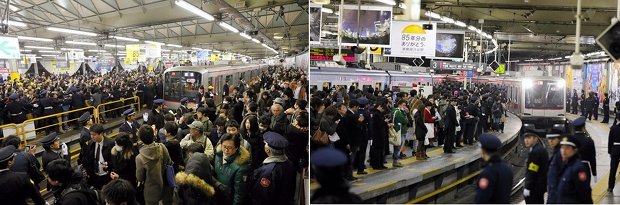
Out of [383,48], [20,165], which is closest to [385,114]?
[383,48]

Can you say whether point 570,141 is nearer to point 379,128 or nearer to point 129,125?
point 379,128

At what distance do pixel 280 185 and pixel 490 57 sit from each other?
196 cm

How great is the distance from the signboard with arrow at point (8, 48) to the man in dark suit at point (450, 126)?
31.8 ft

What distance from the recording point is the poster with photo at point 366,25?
3432 millimetres

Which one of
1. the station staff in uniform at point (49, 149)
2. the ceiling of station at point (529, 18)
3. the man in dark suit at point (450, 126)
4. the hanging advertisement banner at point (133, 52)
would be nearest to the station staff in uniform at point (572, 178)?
the ceiling of station at point (529, 18)

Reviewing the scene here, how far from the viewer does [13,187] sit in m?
3.42

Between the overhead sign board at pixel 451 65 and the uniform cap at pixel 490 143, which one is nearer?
the uniform cap at pixel 490 143

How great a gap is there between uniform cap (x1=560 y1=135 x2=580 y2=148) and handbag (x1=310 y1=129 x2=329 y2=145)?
4.94ft

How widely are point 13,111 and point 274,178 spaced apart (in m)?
7.85

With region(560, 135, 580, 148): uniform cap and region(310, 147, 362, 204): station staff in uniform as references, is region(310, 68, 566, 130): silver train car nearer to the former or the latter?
region(560, 135, 580, 148): uniform cap

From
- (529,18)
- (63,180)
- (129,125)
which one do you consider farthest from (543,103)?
(129,125)

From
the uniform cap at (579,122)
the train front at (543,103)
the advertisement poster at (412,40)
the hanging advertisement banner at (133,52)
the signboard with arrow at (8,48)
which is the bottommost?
the uniform cap at (579,122)

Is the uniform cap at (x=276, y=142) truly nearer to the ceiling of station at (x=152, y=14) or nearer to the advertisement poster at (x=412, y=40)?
the advertisement poster at (x=412, y=40)

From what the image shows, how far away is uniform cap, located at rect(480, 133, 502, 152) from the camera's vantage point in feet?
9.20
